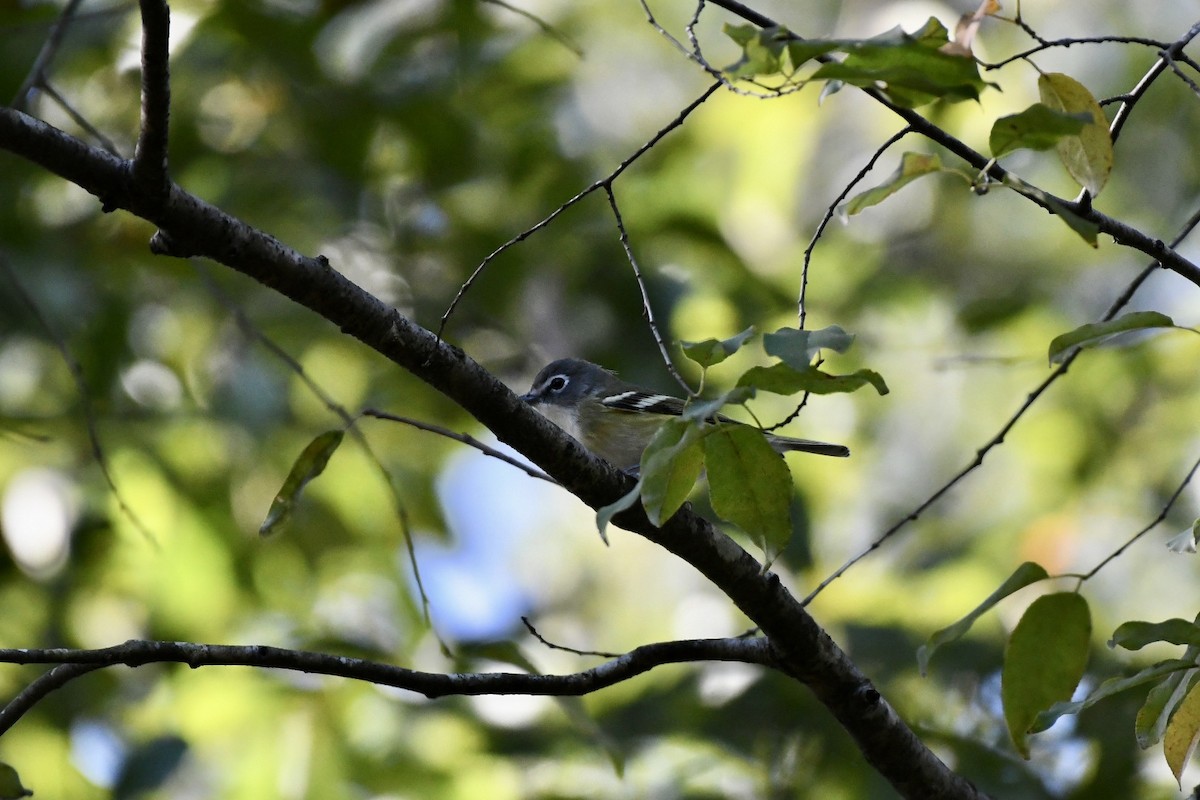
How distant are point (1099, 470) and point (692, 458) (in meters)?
5.68

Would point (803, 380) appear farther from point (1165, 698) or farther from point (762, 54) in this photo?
point (1165, 698)

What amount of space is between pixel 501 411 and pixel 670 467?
536 mm

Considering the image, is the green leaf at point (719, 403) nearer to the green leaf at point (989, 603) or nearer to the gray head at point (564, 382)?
the green leaf at point (989, 603)

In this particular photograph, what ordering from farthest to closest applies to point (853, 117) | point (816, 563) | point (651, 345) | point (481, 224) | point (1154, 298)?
1. point (853, 117)
2. point (1154, 298)
3. point (481, 224)
4. point (651, 345)
5. point (816, 563)

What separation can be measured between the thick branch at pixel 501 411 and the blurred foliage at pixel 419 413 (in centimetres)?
Result: 108

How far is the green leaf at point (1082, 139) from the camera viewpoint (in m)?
1.85

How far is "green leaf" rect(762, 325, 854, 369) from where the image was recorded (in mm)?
1532

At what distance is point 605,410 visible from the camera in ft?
17.6

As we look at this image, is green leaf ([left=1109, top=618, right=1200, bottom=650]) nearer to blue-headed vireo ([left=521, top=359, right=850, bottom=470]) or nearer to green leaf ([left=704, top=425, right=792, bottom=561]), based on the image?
green leaf ([left=704, top=425, right=792, bottom=561])

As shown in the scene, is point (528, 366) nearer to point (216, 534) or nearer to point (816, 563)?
point (216, 534)

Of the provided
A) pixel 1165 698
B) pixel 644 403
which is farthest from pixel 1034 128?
pixel 644 403

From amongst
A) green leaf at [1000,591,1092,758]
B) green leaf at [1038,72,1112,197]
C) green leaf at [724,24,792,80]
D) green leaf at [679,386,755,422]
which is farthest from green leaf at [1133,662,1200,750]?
green leaf at [724,24,792,80]

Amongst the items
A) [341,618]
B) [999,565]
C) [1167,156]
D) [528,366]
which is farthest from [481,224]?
[1167,156]

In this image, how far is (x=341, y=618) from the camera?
618cm
